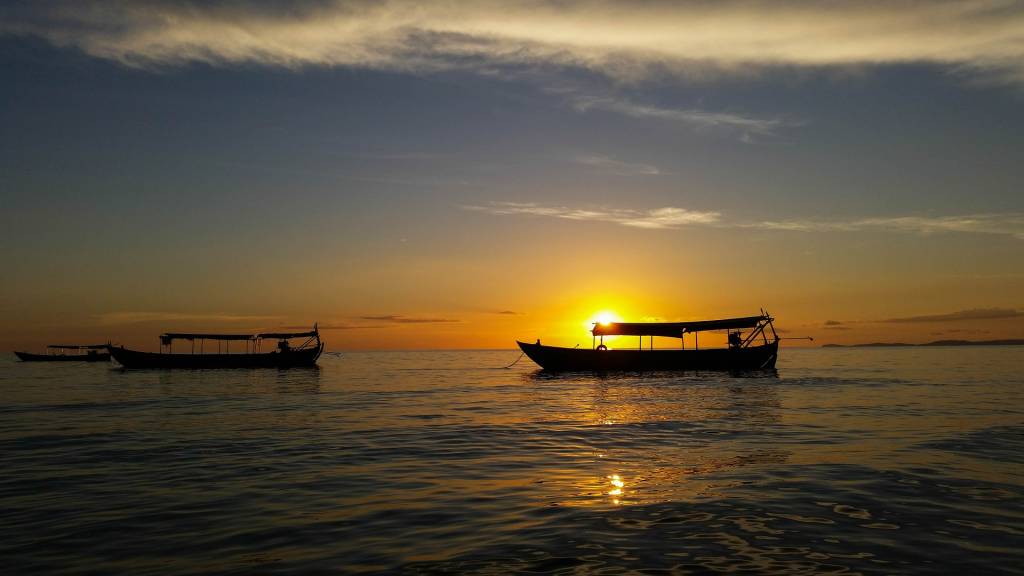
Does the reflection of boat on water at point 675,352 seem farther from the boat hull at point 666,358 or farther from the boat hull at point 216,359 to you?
the boat hull at point 216,359

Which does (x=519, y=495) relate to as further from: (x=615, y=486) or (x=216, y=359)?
(x=216, y=359)

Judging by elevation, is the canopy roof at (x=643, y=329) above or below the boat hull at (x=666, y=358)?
above

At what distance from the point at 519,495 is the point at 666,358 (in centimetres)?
5393

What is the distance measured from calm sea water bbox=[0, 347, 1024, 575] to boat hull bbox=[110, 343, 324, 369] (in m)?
55.7

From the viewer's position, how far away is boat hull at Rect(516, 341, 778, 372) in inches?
2547

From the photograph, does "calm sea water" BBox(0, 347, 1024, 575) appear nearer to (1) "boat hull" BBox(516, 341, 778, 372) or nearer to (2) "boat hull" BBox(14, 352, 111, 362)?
(1) "boat hull" BBox(516, 341, 778, 372)

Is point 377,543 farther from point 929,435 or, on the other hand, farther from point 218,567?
point 929,435

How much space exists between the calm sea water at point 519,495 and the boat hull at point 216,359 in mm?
55714

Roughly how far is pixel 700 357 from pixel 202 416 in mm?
47832

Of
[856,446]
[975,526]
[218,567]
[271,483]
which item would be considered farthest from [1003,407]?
[218,567]

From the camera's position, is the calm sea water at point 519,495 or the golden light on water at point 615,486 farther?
the golden light on water at point 615,486

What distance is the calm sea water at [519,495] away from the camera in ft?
29.5

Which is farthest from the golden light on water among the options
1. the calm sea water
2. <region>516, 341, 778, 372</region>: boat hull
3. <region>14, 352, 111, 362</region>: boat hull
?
<region>14, 352, 111, 362</region>: boat hull

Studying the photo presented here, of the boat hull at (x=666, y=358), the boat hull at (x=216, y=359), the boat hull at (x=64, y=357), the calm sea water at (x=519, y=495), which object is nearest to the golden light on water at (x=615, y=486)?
the calm sea water at (x=519, y=495)
